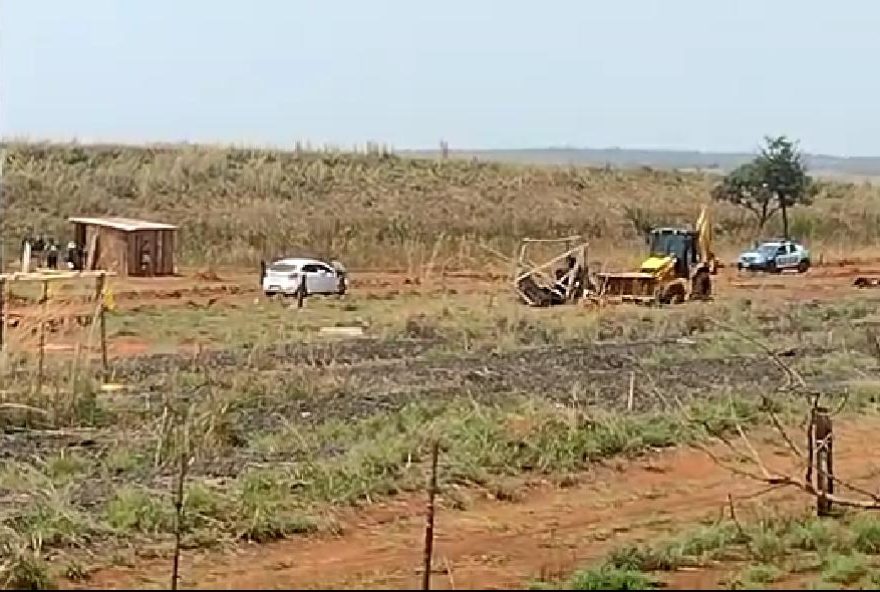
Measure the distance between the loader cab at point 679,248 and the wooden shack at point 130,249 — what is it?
15756 millimetres

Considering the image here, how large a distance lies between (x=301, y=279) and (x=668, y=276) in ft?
30.7

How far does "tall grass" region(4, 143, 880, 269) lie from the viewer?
62781 millimetres

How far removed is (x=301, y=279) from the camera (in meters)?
44.9

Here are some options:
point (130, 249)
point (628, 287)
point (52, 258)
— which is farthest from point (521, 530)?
point (130, 249)

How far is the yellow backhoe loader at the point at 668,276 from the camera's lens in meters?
41.8

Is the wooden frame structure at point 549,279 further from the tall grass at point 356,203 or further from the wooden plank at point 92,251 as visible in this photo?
the tall grass at point 356,203

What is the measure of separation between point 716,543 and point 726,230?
208 ft

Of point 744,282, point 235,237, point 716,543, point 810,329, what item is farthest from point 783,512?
point 235,237

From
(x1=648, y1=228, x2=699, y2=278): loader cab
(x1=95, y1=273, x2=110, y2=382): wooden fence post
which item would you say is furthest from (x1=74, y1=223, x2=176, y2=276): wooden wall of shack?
(x1=95, y1=273, x2=110, y2=382): wooden fence post

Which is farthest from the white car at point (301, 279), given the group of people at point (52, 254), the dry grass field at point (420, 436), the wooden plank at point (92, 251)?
the wooden plank at point (92, 251)

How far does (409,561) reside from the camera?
12.2m

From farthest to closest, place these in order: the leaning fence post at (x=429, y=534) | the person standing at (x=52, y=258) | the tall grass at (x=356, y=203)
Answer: the tall grass at (x=356, y=203), the person standing at (x=52, y=258), the leaning fence post at (x=429, y=534)

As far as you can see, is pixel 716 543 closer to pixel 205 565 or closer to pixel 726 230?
pixel 205 565

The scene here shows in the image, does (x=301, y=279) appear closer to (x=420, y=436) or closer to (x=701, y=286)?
(x=701, y=286)
